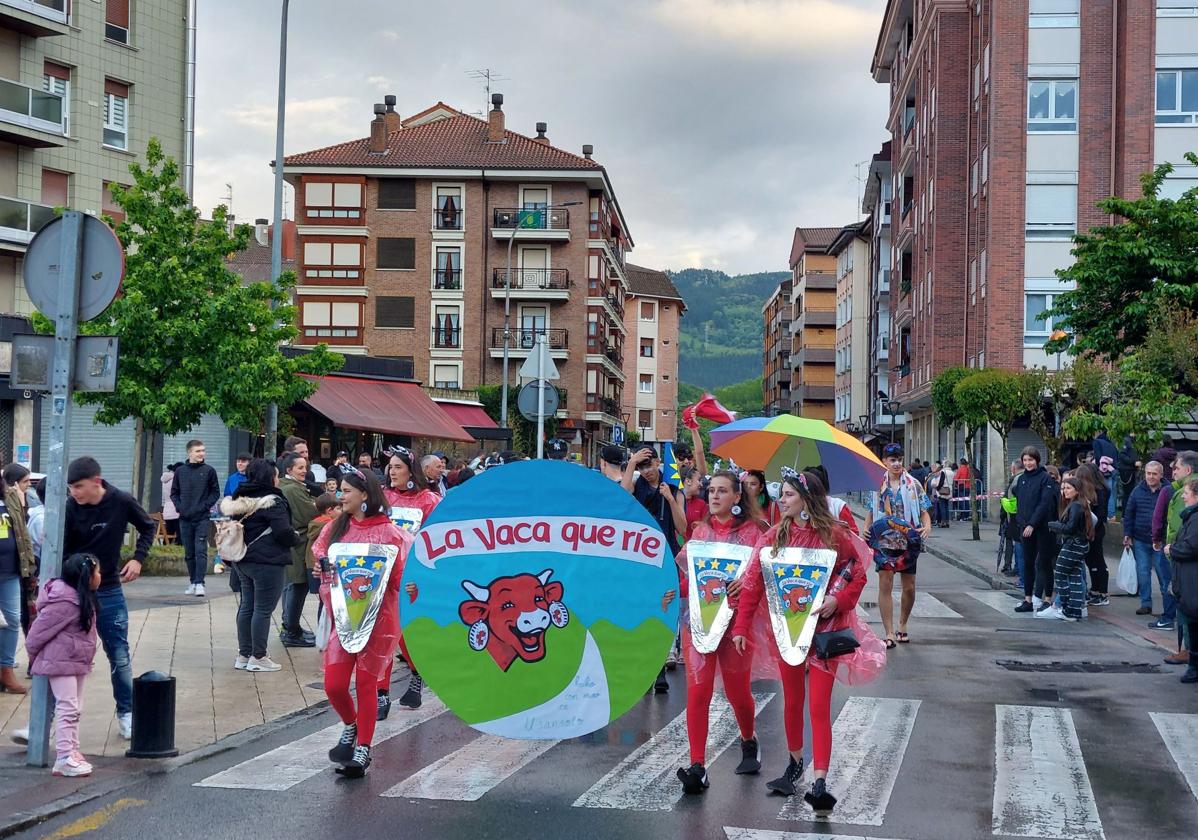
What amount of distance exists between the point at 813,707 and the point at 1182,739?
10.8ft

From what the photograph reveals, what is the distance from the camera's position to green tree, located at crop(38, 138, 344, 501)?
68.9 ft

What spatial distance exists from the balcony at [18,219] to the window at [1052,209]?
28.5m

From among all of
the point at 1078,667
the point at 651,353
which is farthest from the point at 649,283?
the point at 1078,667

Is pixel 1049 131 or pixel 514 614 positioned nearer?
pixel 514 614

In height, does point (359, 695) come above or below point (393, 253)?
below

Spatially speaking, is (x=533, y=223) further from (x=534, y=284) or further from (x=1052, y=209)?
(x=1052, y=209)

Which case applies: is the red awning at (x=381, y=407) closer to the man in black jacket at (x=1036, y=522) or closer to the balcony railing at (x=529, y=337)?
the man in black jacket at (x=1036, y=522)

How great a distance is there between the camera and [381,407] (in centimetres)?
3706

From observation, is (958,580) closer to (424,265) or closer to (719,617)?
(719,617)

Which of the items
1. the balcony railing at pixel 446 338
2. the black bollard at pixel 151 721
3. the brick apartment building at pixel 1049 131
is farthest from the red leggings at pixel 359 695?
the balcony railing at pixel 446 338

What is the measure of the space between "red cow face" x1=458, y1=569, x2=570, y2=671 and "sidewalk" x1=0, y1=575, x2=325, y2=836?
2.13m

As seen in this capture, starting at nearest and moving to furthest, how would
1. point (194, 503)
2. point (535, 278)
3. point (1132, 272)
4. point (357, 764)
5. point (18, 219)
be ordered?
A: point (357, 764) < point (194, 503) < point (1132, 272) < point (18, 219) < point (535, 278)

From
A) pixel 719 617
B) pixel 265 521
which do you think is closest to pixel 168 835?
pixel 719 617

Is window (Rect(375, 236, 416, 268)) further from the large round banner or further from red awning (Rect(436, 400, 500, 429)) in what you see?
the large round banner
